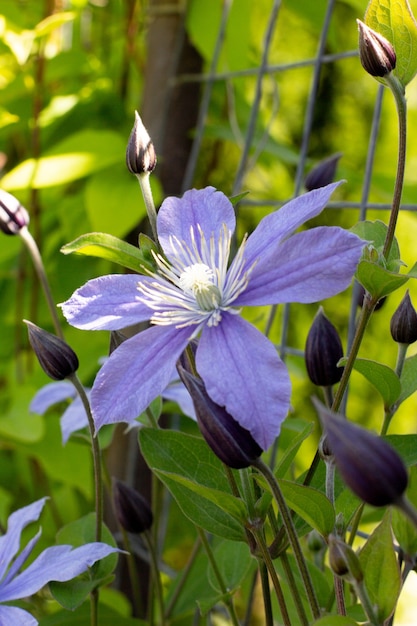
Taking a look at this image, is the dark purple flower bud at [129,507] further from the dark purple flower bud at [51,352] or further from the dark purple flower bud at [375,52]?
the dark purple flower bud at [375,52]

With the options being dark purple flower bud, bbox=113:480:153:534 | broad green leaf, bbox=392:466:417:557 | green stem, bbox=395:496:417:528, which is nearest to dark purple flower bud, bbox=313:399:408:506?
green stem, bbox=395:496:417:528

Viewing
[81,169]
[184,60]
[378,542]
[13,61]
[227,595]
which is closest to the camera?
[378,542]

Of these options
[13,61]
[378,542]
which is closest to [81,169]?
[13,61]

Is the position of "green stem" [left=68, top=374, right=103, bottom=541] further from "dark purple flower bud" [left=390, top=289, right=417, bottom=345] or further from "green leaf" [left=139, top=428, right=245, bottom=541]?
"dark purple flower bud" [left=390, top=289, right=417, bottom=345]

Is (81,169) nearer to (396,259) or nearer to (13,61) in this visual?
(13,61)

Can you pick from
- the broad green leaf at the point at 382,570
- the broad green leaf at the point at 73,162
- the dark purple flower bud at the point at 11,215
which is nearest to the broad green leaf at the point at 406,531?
the broad green leaf at the point at 382,570

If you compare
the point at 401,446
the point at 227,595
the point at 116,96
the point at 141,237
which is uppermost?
the point at 116,96

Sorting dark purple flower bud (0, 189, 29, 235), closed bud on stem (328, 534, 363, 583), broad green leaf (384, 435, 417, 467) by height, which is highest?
dark purple flower bud (0, 189, 29, 235)
